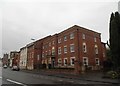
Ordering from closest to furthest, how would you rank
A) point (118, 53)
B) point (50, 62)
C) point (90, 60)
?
point (118, 53) < point (90, 60) < point (50, 62)

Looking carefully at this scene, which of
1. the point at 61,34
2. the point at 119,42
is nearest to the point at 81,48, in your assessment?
the point at 61,34

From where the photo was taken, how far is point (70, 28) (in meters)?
39.7

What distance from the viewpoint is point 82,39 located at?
126 ft

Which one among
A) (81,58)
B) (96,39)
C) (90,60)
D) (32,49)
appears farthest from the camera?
(32,49)

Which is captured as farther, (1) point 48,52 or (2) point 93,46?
(1) point 48,52

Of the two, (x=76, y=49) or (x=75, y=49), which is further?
(x=75, y=49)

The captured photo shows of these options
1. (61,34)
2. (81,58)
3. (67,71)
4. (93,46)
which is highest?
(61,34)

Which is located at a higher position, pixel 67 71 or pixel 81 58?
pixel 81 58

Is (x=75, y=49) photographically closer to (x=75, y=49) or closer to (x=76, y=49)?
(x=75, y=49)

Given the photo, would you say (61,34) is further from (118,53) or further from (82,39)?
(118,53)

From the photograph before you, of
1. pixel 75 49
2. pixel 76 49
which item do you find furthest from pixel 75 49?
pixel 76 49

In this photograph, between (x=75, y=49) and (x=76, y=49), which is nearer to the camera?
(x=76, y=49)

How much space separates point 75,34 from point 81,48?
3.31 metres

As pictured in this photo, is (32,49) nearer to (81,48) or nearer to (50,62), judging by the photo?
(50,62)
